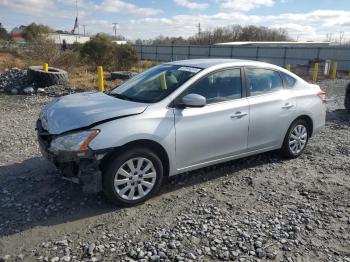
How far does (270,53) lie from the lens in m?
31.9

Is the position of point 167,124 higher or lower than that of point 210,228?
higher

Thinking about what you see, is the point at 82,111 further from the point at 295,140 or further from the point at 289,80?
the point at 295,140

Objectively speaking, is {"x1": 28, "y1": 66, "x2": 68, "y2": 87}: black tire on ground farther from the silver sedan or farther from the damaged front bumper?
the damaged front bumper

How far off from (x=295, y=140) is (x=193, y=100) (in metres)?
2.45

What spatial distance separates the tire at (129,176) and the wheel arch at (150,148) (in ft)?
0.13

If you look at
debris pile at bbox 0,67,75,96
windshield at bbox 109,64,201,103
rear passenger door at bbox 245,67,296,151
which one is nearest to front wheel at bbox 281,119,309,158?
rear passenger door at bbox 245,67,296,151

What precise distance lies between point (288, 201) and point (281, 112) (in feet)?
4.89

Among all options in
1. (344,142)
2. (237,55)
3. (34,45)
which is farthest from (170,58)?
(344,142)

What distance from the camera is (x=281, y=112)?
504cm

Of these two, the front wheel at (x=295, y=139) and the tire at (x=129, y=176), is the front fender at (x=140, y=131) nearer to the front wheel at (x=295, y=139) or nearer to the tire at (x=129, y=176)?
the tire at (x=129, y=176)

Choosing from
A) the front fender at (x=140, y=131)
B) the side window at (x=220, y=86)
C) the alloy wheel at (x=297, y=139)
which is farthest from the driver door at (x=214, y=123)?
the alloy wheel at (x=297, y=139)

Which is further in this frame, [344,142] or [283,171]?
[344,142]

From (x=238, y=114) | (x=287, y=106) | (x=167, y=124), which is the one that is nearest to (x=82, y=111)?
(x=167, y=124)

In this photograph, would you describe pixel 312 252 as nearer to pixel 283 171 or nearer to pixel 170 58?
pixel 283 171
